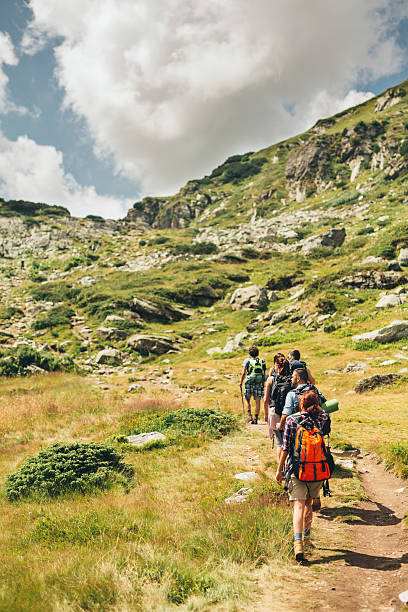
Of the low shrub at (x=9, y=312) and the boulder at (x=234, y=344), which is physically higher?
the low shrub at (x=9, y=312)

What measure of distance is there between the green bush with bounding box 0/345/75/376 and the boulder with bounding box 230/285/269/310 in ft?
61.2

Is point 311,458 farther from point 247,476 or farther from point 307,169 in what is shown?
point 307,169

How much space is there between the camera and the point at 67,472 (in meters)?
6.75

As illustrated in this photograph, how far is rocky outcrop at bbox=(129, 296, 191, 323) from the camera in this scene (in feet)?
113

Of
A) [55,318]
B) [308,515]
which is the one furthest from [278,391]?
[55,318]

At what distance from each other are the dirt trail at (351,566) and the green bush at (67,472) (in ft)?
13.8

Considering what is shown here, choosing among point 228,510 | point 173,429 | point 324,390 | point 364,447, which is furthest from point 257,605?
point 324,390

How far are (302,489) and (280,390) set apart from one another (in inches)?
102

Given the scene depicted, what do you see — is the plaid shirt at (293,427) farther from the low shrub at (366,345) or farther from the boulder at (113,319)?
the boulder at (113,319)

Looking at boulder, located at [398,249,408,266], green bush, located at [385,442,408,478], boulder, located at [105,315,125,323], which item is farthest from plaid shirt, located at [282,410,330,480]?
boulder, located at [105,315,125,323]

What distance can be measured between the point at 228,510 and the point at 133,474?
3.14 m

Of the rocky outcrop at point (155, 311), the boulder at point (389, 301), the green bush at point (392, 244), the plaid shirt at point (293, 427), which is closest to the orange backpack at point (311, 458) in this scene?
the plaid shirt at point (293, 427)

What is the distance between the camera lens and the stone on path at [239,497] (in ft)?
18.3

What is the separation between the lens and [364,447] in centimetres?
815
